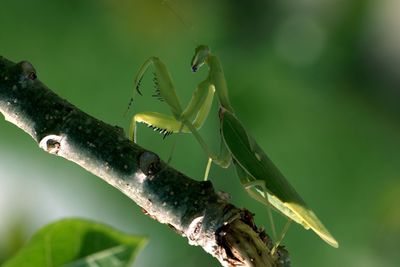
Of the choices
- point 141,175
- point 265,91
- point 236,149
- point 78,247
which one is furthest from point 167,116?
point 265,91

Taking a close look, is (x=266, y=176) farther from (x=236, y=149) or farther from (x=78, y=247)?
(x=78, y=247)

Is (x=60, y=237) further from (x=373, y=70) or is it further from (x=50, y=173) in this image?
(x=373, y=70)

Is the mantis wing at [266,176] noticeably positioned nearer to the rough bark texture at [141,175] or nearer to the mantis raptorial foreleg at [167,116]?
the mantis raptorial foreleg at [167,116]

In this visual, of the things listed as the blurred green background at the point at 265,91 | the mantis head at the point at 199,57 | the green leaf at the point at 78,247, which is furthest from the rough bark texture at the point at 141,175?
the blurred green background at the point at 265,91

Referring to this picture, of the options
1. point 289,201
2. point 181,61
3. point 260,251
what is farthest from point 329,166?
point 260,251

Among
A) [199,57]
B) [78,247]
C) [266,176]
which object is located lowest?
[78,247]

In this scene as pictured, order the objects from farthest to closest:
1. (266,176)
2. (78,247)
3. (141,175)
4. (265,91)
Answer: (265,91), (266,176), (141,175), (78,247)

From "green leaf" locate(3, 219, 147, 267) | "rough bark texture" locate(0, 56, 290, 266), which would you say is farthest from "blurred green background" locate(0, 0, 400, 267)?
"green leaf" locate(3, 219, 147, 267)
